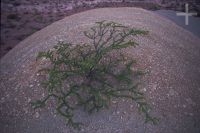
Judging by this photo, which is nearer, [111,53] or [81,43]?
[111,53]

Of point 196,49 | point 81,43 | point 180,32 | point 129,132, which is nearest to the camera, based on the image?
point 129,132

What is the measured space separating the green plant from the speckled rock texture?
0.29 feet

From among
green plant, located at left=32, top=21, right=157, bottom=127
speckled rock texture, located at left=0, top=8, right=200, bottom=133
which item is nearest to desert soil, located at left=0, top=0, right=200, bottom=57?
speckled rock texture, located at left=0, top=8, right=200, bottom=133

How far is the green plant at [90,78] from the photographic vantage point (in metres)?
4.07

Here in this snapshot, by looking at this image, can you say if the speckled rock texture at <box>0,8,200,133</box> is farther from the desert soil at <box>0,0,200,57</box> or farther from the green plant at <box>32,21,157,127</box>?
the desert soil at <box>0,0,200,57</box>

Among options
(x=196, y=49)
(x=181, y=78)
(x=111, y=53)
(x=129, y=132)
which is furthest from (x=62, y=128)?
(x=196, y=49)

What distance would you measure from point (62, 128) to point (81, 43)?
1.35m

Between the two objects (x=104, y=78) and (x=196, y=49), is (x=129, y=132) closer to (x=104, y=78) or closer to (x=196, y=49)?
(x=104, y=78)

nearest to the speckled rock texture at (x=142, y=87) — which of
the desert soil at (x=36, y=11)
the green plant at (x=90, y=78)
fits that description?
the green plant at (x=90, y=78)

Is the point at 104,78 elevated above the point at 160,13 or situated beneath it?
situated beneath

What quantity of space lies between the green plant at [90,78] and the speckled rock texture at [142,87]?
0.09 m

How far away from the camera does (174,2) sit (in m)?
6.57

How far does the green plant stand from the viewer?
407cm

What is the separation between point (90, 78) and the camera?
4.27 metres
